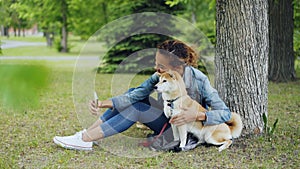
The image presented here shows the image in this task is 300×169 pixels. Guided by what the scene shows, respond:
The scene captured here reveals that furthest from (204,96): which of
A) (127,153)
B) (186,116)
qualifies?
(127,153)

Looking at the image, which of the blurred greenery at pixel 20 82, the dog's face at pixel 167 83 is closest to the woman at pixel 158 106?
the dog's face at pixel 167 83

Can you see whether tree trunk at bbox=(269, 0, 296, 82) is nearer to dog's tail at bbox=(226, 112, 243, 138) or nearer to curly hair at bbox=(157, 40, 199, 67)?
dog's tail at bbox=(226, 112, 243, 138)

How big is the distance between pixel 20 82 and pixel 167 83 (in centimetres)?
262

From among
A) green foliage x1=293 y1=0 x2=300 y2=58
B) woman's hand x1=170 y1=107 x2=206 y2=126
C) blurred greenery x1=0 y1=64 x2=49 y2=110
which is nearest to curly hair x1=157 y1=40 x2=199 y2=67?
woman's hand x1=170 y1=107 x2=206 y2=126

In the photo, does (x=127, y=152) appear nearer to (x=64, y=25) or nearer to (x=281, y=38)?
(x=281, y=38)

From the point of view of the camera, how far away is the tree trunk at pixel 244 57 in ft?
12.7

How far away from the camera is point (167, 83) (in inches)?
136

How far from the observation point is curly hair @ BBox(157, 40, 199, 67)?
3607mm

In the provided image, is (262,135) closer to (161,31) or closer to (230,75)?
(230,75)

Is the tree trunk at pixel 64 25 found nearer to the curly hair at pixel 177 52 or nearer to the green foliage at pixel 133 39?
the green foliage at pixel 133 39

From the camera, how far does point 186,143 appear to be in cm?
375

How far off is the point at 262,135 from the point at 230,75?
646 millimetres

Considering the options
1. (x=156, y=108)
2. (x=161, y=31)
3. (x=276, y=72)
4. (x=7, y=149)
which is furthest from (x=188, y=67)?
(x=161, y=31)

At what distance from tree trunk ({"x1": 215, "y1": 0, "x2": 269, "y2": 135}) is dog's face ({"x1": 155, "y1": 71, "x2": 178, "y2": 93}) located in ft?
2.37
